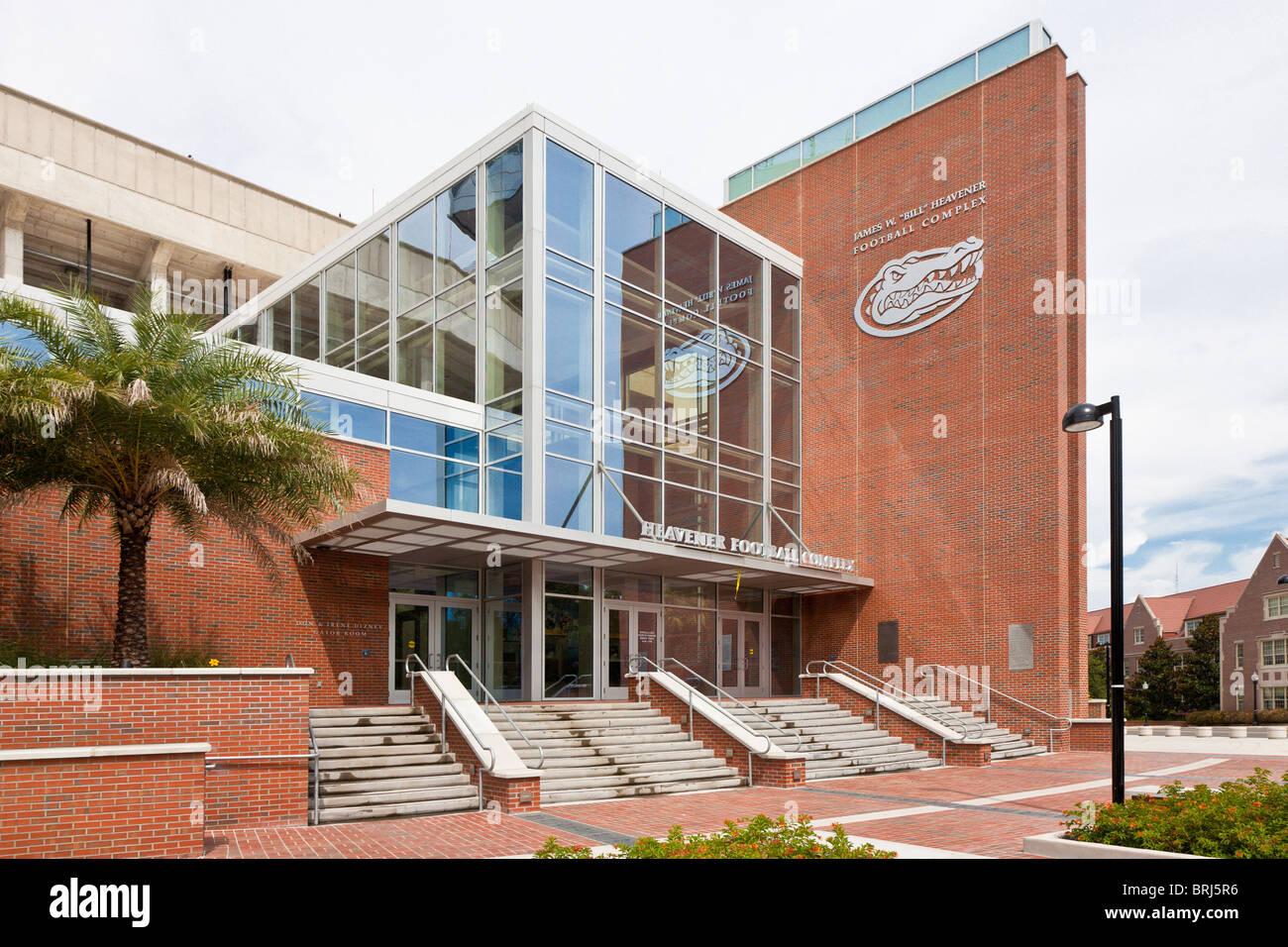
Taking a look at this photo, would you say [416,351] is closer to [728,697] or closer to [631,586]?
[631,586]

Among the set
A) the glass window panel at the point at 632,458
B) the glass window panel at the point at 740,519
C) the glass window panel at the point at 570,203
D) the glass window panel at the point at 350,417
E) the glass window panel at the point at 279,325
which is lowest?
the glass window panel at the point at 740,519

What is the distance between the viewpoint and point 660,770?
53.3ft

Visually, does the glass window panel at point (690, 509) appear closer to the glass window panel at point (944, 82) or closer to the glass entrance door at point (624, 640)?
the glass entrance door at point (624, 640)

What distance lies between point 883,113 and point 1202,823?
2556 cm

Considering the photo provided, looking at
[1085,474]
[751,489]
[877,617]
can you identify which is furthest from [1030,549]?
[751,489]

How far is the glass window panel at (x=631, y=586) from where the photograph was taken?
22.4 metres

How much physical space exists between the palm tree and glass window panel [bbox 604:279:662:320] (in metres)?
10.2

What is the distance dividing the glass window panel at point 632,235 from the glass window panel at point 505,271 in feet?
8.19

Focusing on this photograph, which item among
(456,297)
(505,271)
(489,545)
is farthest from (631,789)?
(456,297)

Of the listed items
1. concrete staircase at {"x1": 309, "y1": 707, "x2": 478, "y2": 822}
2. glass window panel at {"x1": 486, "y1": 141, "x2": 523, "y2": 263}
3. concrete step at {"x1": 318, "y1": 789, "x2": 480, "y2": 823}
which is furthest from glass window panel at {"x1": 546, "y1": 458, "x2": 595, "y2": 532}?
concrete step at {"x1": 318, "y1": 789, "x2": 480, "y2": 823}

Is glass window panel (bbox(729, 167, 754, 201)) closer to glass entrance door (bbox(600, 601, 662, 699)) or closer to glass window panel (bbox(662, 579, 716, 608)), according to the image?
glass window panel (bbox(662, 579, 716, 608))

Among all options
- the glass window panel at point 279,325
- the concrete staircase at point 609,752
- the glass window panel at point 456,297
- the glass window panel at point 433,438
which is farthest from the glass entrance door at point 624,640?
the glass window panel at point 279,325

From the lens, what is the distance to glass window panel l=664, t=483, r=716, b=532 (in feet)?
79.6

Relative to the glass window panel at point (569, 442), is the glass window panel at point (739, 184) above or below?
above
